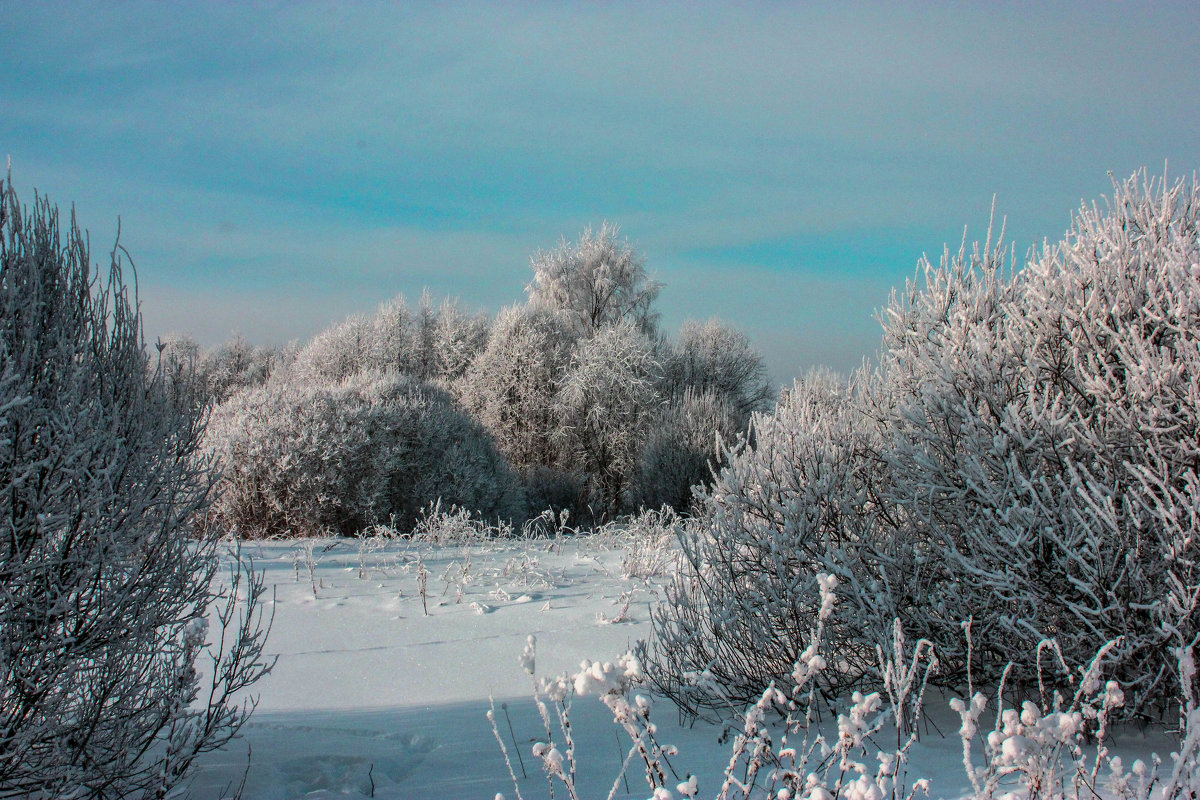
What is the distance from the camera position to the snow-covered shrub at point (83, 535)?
238 cm

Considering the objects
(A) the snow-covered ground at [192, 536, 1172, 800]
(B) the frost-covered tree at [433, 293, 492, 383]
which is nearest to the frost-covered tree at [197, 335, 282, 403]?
(B) the frost-covered tree at [433, 293, 492, 383]

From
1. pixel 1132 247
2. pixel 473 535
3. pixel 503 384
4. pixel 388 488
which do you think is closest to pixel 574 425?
pixel 503 384

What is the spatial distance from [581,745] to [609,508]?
1810cm

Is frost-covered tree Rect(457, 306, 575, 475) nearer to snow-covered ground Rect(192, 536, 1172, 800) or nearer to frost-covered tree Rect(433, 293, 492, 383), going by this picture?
Answer: frost-covered tree Rect(433, 293, 492, 383)

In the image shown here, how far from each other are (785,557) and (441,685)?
84.7 inches

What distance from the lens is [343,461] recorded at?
43.7 feet

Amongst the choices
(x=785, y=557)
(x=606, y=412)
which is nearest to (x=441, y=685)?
(x=785, y=557)

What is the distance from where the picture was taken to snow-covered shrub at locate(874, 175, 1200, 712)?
3021 millimetres

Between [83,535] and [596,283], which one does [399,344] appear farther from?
[83,535]

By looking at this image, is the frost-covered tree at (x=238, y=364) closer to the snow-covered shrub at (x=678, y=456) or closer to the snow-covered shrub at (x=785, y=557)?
the snow-covered shrub at (x=678, y=456)

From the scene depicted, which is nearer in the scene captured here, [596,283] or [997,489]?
[997,489]

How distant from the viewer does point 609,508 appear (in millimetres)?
21734

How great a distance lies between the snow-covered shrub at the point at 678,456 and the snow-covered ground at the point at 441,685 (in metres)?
10.6

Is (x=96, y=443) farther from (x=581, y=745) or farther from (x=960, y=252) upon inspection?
(x=960, y=252)
